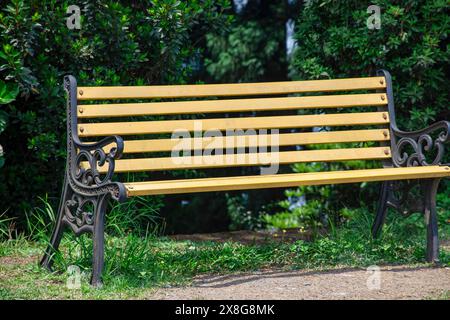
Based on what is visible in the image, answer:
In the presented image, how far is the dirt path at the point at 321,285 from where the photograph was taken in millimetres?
4008

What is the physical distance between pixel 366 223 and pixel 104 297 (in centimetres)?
221

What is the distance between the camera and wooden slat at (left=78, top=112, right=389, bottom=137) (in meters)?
4.66

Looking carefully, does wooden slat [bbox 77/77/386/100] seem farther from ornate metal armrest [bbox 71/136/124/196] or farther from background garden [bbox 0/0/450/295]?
background garden [bbox 0/0/450/295]

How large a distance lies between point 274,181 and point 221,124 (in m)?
0.68

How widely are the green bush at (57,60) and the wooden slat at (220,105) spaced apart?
3.07ft

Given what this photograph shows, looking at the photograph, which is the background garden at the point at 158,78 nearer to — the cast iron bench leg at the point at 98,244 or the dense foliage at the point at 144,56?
the dense foliage at the point at 144,56

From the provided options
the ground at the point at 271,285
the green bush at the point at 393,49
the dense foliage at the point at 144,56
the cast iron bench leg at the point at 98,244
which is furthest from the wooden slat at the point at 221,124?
the green bush at the point at 393,49

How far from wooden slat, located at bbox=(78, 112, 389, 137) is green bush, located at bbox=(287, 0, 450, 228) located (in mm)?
1105

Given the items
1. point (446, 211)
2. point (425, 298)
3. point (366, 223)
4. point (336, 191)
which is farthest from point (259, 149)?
point (336, 191)

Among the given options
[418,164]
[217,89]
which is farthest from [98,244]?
[418,164]

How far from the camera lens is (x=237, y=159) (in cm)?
484

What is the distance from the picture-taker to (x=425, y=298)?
12.9 ft

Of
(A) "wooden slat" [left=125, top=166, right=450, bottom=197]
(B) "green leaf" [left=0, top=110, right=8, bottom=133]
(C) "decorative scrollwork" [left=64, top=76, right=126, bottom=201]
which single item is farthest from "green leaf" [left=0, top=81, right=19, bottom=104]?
(A) "wooden slat" [left=125, top=166, right=450, bottom=197]

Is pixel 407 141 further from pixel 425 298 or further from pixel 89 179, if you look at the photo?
pixel 89 179
